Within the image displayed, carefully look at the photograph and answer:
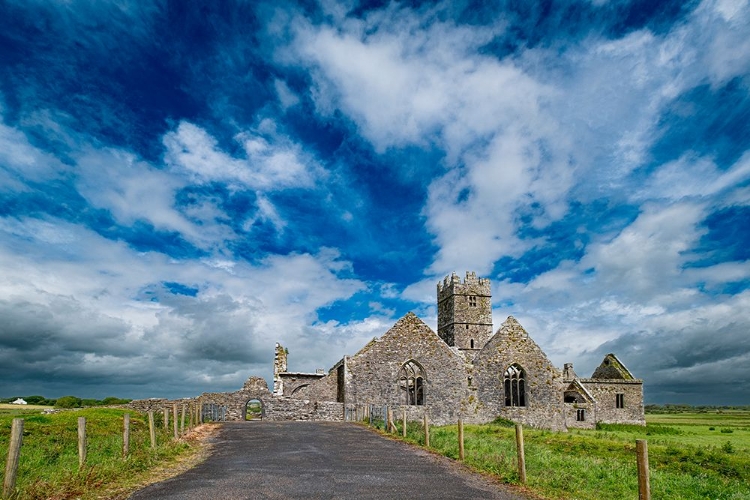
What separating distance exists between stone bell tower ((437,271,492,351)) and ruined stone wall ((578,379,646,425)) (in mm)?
10506

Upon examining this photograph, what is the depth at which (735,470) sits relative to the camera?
15.8m

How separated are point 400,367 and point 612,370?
1242 inches

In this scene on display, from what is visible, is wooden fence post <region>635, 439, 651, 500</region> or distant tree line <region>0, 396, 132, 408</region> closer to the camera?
wooden fence post <region>635, 439, 651, 500</region>

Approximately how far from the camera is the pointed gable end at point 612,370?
52469mm

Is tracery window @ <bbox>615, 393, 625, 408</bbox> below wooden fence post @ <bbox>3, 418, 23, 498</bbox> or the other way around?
below

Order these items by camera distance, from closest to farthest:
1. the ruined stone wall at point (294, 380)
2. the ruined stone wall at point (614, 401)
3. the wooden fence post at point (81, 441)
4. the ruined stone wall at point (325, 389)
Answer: the wooden fence post at point (81, 441), the ruined stone wall at point (325, 389), the ruined stone wall at point (294, 380), the ruined stone wall at point (614, 401)

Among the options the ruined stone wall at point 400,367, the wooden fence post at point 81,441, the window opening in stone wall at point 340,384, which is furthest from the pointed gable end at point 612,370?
the wooden fence post at point 81,441

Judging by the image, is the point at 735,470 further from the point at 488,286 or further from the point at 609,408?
the point at 488,286

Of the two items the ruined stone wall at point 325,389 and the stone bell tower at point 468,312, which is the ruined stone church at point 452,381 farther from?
the stone bell tower at point 468,312

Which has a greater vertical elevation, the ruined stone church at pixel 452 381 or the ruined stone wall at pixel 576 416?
the ruined stone church at pixel 452 381

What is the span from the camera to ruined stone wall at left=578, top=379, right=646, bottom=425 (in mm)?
45750

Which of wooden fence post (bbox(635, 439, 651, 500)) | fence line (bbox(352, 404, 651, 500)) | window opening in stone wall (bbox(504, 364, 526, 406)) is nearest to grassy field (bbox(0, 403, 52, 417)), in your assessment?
fence line (bbox(352, 404, 651, 500))

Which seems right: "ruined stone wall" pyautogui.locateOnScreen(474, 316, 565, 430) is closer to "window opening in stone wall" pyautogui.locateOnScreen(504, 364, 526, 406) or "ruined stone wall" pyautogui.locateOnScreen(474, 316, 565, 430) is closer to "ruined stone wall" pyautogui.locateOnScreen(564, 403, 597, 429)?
"window opening in stone wall" pyautogui.locateOnScreen(504, 364, 526, 406)

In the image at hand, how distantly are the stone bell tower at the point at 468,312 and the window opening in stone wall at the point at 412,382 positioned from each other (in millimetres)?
16441
